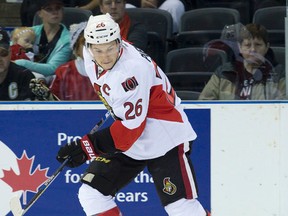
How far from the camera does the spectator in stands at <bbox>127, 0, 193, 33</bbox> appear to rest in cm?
566

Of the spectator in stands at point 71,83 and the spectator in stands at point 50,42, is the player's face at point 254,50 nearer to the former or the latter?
the spectator in stands at point 71,83

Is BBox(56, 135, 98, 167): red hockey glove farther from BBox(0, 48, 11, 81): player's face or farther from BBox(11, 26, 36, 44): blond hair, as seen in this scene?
BBox(11, 26, 36, 44): blond hair

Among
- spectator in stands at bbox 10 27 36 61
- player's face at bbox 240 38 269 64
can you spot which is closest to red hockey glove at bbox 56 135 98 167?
spectator in stands at bbox 10 27 36 61

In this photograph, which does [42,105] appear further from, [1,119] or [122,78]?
[122,78]

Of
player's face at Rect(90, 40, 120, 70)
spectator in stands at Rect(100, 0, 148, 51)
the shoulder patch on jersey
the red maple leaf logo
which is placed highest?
player's face at Rect(90, 40, 120, 70)

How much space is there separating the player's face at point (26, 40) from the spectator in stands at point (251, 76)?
1.08 meters

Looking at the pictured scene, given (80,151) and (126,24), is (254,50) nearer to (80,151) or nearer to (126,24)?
(126,24)

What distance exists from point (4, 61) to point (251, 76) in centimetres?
144

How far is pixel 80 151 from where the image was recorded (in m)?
4.34

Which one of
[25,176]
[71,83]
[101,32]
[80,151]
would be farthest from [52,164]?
[101,32]

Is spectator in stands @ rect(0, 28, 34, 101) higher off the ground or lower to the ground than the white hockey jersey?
lower

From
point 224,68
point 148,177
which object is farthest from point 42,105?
point 224,68

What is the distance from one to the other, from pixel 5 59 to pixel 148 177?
1.09 m

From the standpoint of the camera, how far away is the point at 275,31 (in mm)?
5230
